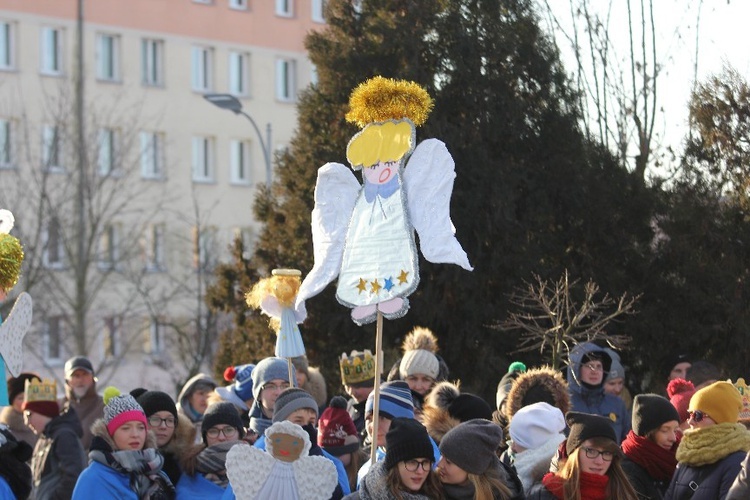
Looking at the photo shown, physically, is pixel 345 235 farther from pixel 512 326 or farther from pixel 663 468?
pixel 512 326

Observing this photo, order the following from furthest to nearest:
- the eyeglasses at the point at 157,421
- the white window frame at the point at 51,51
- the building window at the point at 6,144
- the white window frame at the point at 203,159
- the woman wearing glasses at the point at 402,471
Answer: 1. the white window frame at the point at 203,159
2. the white window frame at the point at 51,51
3. the building window at the point at 6,144
4. the eyeglasses at the point at 157,421
5. the woman wearing glasses at the point at 402,471

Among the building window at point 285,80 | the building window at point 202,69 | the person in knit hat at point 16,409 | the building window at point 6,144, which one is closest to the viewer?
the person in knit hat at point 16,409

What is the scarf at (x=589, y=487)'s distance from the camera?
23.3 ft

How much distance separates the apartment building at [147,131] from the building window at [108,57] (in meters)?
0.04

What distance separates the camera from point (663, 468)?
8109mm

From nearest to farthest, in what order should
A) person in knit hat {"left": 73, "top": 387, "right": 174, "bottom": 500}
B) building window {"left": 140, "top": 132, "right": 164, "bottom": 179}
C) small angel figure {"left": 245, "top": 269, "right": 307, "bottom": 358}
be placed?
person in knit hat {"left": 73, "top": 387, "right": 174, "bottom": 500} < small angel figure {"left": 245, "top": 269, "right": 307, "bottom": 358} < building window {"left": 140, "top": 132, "right": 164, "bottom": 179}

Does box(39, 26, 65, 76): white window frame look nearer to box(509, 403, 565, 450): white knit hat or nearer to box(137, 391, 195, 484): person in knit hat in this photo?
box(137, 391, 195, 484): person in knit hat

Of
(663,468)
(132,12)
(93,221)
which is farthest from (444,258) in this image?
(132,12)

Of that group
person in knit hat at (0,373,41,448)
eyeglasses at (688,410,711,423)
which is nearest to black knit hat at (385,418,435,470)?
eyeglasses at (688,410,711,423)

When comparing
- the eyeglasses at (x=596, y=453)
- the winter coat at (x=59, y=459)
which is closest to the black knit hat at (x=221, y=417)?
the eyeglasses at (x=596, y=453)

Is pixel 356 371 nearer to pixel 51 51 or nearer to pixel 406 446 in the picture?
pixel 406 446

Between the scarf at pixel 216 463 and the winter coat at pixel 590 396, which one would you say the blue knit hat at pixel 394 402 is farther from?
the winter coat at pixel 590 396

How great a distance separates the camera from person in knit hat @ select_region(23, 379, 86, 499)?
395 inches

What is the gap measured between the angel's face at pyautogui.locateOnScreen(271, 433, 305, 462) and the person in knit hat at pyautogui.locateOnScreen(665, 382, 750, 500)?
79.5 inches
